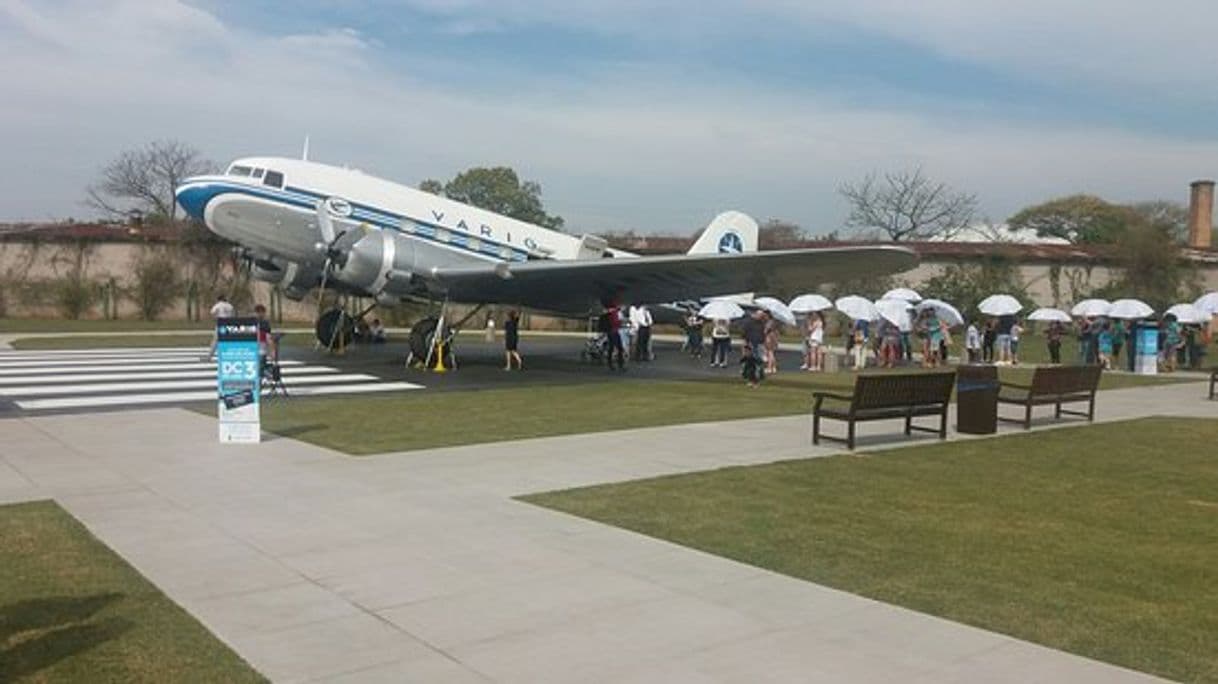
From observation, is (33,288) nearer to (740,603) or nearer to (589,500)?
(589,500)

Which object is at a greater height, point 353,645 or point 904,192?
point 904,192

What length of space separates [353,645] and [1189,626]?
4.88m

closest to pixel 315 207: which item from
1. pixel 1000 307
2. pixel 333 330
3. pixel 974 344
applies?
pixel 333 330

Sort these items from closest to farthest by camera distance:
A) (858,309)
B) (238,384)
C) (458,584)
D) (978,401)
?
(458,584)
(238,384)
(978,401)
(858,309)

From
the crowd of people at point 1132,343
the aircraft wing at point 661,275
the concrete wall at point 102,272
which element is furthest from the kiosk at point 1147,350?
the concrete wall at point 102,272

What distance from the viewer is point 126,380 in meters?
20.1

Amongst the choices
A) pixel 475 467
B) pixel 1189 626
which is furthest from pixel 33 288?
pixel 1189 626

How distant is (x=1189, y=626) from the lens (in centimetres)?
598

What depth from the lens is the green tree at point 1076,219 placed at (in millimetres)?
81312

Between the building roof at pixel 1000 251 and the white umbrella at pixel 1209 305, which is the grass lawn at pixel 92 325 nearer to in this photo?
the building roof at pixel 1000 251

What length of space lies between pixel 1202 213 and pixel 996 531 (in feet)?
269

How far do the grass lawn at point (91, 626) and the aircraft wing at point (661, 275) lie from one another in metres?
15.7

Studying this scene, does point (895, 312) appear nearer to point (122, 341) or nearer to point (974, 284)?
point (122, 341)

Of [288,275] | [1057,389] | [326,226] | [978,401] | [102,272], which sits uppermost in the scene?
[102,272]
